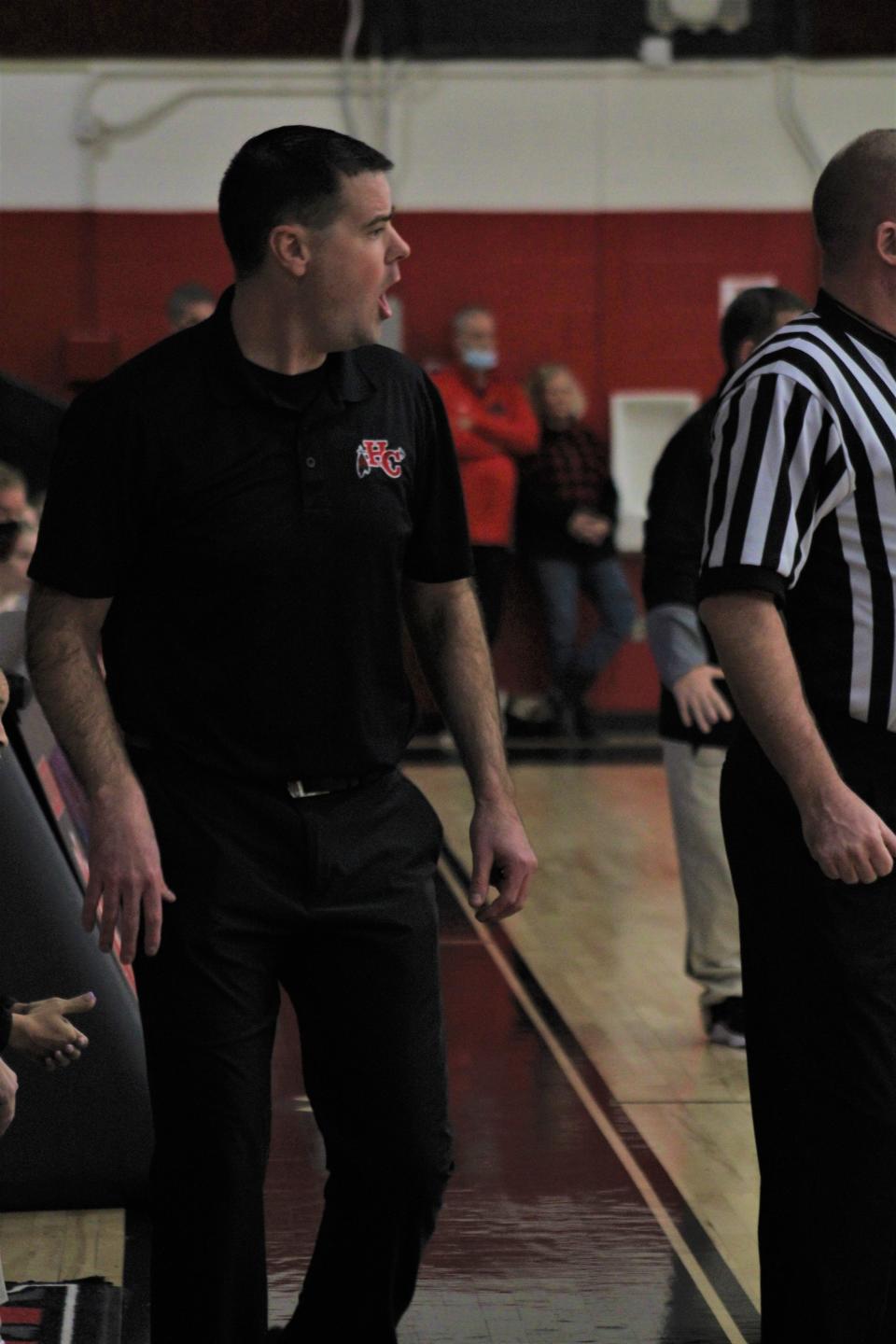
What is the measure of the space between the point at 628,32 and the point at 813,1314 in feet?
32.2

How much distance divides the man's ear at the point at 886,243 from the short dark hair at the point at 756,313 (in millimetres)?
2150

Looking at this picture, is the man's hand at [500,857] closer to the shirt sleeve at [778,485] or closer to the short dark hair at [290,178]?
the shirt sleeve at [778,485]

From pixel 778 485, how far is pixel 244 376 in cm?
69

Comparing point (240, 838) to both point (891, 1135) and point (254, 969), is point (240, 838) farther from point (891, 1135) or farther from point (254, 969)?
point (891, 1135)

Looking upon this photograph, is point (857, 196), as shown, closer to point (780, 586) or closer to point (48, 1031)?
point (780, 586)

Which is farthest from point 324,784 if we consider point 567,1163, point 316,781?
point 567,1163

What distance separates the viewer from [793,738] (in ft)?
8.91

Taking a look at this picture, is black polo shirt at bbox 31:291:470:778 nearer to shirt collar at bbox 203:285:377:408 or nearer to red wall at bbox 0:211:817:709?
shirt collar at bbox 203:285:377:408

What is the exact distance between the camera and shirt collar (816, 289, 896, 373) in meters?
2.85

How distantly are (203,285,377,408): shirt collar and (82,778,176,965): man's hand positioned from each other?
522 mm

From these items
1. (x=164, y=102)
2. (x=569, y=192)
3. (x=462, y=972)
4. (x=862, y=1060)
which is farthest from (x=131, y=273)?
(x=862, y=1060)

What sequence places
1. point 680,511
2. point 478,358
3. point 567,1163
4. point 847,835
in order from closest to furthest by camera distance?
1. point 847,835
2. point 567,1163
3. point 680,511
4. point 478,358

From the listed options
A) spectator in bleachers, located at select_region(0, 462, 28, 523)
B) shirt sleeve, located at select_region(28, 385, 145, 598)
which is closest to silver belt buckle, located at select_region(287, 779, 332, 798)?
shirt sleeve, located at select_region(28, 385, 145, 598)

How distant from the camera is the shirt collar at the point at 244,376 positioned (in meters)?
2.84
